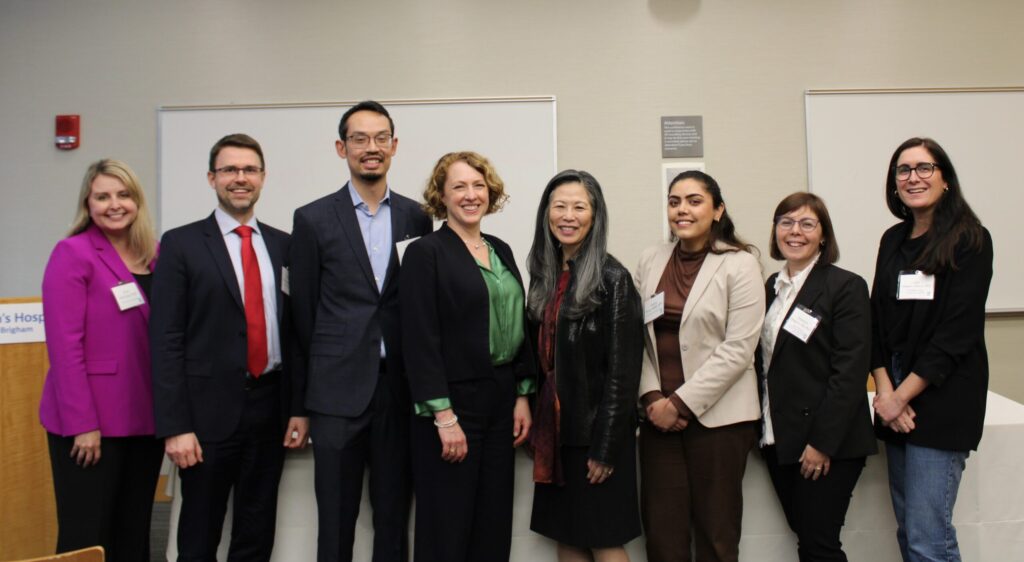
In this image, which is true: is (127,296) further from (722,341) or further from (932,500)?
(932,500)

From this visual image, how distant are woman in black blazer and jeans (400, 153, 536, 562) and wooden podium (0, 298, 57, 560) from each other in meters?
1.79

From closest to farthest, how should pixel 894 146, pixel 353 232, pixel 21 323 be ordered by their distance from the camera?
pixel 353 232
pixel 21 323
pixel 894 146

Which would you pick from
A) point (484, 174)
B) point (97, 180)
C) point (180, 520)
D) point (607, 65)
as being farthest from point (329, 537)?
point (607, 65)

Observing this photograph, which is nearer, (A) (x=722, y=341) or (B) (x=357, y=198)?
(A) (x=722, y=341)

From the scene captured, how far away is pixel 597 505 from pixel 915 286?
1.14 meters

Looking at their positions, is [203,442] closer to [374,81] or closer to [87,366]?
[87,366]

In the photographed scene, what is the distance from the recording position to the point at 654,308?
79.7 inches

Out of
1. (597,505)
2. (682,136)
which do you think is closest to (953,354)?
(597,505)

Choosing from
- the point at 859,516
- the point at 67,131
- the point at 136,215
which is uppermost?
the point at 67,131

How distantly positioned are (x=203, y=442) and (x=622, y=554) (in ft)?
4.22

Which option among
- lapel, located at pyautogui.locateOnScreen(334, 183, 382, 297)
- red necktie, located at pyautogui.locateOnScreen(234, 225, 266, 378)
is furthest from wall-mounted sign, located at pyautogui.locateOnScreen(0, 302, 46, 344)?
lapel, located at pyautogui.locateOnScreen(334, 183, 382, 297)

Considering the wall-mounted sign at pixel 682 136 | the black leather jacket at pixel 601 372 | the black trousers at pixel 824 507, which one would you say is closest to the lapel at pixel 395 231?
the black leather jacket at pixel 601 372

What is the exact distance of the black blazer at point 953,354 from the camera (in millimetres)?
1893

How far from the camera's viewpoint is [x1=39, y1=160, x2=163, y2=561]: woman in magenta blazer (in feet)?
6.50
